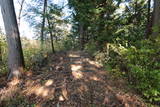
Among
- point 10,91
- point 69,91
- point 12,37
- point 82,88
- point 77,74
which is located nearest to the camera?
point 69,91

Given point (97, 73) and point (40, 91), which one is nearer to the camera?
point (40, 91)

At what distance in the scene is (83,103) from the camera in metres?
2.64

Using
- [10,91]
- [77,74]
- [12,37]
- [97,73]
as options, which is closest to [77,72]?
[77,74]

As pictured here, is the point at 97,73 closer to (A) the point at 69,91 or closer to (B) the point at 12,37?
(A) the point at 69,91

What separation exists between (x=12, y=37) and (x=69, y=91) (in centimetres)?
252

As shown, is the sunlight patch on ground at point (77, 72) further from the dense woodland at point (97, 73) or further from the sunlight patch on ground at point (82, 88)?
the sunlight patch on ground at point (82, 88)

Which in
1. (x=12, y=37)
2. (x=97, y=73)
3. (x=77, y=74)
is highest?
(x=12, y=37)

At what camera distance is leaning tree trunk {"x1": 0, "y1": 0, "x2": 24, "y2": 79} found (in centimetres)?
377

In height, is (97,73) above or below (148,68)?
below

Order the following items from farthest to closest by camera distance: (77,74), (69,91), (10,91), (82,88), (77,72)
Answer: (77,72) → (77,74) → (10,91) → (82,88) → (69,91)

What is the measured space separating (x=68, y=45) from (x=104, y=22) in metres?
6.38

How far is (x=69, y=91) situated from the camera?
288 centimetres

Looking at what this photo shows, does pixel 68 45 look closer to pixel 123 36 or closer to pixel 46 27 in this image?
pixel 46 27

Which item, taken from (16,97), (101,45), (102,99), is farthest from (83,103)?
(101,45)
